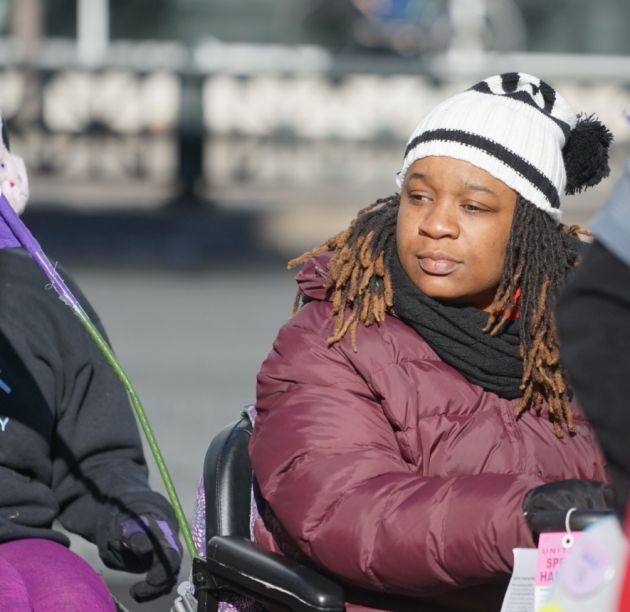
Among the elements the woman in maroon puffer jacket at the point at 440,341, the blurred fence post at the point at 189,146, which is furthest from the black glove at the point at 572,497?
the blurred fence post at the point at 189,146

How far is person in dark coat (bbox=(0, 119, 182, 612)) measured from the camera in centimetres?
293

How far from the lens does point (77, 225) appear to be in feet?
46.4

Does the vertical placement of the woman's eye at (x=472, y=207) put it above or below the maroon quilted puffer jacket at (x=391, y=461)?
above

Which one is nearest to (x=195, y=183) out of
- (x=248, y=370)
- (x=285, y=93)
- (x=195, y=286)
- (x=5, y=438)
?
(x=285, y=93)

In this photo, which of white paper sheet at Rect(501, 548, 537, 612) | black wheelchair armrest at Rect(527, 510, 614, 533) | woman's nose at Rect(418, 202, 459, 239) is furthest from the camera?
woman's nose at Rect(418, 202, 459, 239)

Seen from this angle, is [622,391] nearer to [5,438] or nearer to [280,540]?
[280,540]

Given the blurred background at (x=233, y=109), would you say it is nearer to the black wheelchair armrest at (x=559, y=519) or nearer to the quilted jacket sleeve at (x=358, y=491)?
the quilted jacket sleeve at (x=358, y=491)

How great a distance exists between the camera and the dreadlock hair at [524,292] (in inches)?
108

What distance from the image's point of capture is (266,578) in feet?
8.32

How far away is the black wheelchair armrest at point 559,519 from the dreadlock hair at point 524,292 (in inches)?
21.0

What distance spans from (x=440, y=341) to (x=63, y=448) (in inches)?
32.2

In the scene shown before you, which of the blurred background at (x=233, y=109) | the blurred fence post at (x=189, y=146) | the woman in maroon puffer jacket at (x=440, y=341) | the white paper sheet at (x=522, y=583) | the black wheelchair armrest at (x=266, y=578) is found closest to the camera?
the white paper sheet at (x=522, y=583)

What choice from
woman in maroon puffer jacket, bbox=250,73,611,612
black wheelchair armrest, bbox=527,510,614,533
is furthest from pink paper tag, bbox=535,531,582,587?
woman in maroon puffer jacket, bbox=250,73,611,612

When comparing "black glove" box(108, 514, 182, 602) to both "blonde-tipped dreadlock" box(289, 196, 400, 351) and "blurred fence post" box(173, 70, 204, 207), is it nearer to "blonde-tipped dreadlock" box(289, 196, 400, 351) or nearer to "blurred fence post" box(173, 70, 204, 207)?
"blonde-tipped dreadlock" box(289, 196, 400, 351)
